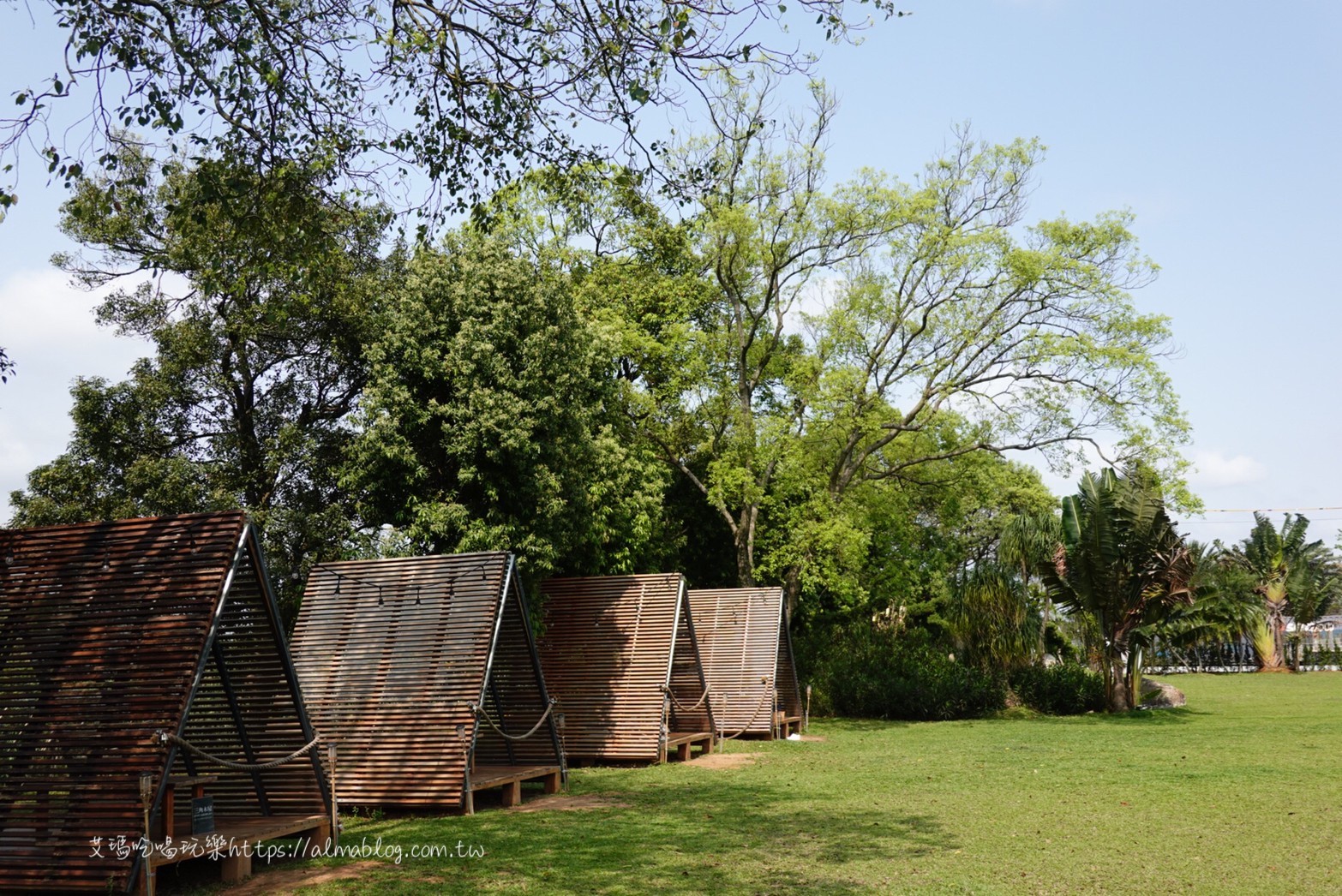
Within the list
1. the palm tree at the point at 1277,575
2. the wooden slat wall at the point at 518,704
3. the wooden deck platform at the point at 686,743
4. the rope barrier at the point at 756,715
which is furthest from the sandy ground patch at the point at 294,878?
the palm tree at the point at 1277,575

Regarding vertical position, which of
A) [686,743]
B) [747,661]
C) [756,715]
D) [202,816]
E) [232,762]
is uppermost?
[747,661]

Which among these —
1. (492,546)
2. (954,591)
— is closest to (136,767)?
(492,546)

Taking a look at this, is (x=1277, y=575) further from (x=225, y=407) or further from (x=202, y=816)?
(x=202, y=816)

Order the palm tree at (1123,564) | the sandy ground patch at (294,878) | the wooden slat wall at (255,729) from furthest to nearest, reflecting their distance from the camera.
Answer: the palm tree at (1123,564) → the wooden slat wall at (255,729) → the sandy ground patch at (294,878)

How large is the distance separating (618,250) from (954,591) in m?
13.4

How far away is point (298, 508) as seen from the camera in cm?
2214

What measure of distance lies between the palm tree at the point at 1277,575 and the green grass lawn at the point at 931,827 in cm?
3456

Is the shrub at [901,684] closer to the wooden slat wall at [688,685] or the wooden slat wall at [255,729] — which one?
the wooden slat wall at [688,685]

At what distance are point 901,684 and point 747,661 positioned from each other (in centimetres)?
691

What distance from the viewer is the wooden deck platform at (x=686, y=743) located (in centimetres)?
1883

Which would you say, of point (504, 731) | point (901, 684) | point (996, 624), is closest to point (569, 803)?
point (504, 731)

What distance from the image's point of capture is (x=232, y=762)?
991 cm

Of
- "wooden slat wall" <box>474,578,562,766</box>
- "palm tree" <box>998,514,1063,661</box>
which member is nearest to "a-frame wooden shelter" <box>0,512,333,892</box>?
"wooden slat wall" <box>474,578,562,766</box>

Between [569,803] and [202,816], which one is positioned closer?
[202,816]
